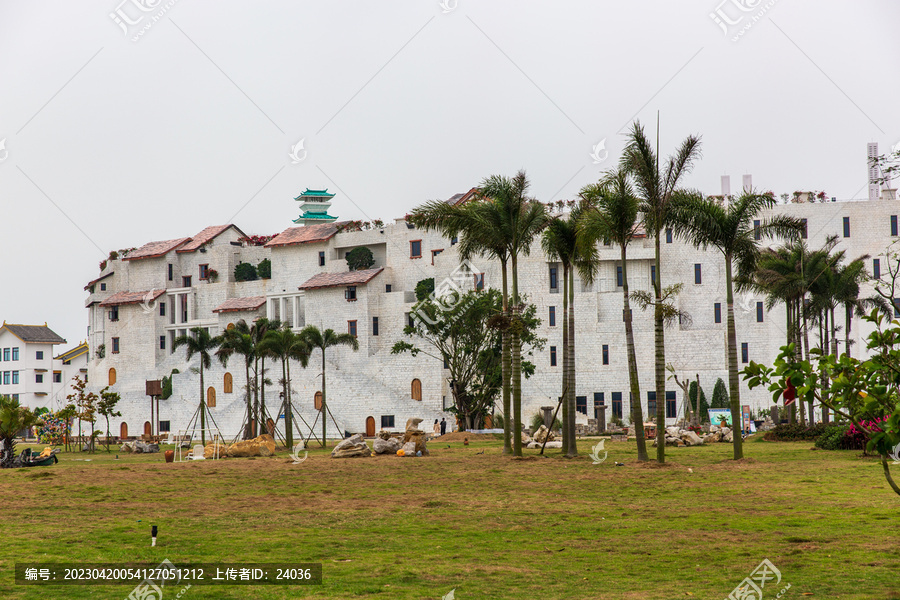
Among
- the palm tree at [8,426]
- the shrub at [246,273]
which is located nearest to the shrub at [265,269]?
the shrub at [246,273]

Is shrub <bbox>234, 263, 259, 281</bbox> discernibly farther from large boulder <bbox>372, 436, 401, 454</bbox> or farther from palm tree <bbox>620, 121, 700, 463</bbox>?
palm tree <bbox>620, 121, 700, 463</bbox>

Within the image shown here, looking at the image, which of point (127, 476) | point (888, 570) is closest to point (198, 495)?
point (127, 476)

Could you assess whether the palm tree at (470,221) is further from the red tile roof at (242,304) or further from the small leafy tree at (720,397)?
the red tile roof at (242,304)

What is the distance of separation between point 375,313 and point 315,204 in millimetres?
34228

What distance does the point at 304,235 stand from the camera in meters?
75.9

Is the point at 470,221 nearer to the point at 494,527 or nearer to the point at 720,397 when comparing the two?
the point at 494,527

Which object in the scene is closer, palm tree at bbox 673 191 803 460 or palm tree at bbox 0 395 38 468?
palm tree at bbox 673 191 803 460

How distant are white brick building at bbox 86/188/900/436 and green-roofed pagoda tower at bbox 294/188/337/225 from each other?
619 inches

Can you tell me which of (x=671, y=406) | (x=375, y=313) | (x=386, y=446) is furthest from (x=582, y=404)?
(x=386, y=446)

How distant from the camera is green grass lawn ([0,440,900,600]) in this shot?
10422 mm

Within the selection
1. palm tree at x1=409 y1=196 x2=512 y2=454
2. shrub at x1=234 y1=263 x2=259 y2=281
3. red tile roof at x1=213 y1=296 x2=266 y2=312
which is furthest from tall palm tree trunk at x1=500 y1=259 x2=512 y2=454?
shrub at x1=234 y1=263 x2=259 y2=281

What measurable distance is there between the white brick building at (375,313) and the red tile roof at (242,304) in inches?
6.6

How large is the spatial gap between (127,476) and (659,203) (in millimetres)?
17486

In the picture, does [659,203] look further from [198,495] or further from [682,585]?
[682,585]
